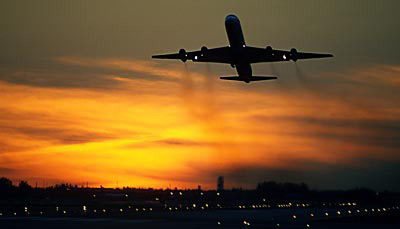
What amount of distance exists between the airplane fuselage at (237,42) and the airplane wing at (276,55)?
0.95 meters

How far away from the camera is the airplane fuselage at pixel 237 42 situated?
85000 mm

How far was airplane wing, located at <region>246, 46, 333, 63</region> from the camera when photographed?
86.6 metres

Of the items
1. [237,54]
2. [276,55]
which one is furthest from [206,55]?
[276,55]

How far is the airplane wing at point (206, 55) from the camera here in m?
87.2

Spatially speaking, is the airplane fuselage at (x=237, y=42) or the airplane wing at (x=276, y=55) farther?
the airplane wing at (x=276, y=55)

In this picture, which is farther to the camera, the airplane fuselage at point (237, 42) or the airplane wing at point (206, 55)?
the airplane wing at point (206, 55)

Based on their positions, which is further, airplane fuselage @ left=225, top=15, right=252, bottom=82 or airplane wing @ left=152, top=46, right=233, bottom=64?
airplane wing @ left=152, top=46, right=233, bottom=64

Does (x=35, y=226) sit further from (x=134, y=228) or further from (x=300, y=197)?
(x=300, y=197)

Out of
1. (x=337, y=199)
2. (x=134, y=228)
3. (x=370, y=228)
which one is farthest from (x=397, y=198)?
(x=134, y=228)

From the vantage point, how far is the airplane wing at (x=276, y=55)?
86.6m

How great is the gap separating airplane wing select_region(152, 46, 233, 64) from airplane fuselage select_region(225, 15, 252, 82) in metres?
0.94

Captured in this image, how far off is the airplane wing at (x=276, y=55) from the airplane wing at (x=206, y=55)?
9.44 ft

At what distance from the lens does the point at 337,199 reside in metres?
191

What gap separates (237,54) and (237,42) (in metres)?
2.42
